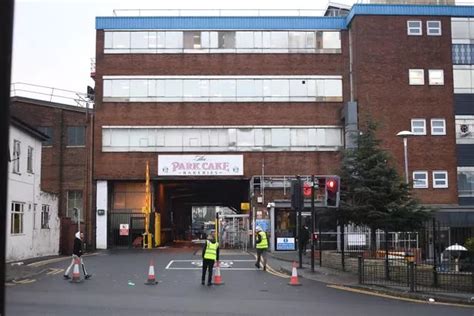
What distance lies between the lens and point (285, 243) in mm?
36188

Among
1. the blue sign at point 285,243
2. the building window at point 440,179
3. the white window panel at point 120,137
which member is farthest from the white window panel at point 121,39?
the building window at point 440,179

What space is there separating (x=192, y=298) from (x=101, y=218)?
95.7ft

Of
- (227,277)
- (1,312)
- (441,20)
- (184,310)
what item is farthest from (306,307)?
(441,20)

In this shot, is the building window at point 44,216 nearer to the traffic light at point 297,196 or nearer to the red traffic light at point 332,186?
the traffic light at point 297,196

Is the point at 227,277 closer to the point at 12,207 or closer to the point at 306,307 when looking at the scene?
the point at 306,307

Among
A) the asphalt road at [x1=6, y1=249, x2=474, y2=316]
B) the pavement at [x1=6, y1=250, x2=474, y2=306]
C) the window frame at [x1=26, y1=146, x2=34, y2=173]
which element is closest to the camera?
the asphalt road at [x1=6, y1=249, x2=474, y2=316]

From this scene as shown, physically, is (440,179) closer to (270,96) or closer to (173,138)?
(270,96)

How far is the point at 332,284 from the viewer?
60.8 ft

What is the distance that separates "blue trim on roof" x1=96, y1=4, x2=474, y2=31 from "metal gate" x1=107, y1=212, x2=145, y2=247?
44.2 feet

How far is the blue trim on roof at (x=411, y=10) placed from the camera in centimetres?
4362

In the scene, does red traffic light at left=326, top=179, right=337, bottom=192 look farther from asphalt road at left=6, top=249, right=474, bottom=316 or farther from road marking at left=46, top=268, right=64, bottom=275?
road marking at left=46, top=268, right=64, bottom=275

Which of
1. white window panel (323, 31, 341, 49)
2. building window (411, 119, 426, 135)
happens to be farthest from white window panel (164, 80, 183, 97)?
building window (411, 119, 426, 135)

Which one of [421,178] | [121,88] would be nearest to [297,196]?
[421,178]

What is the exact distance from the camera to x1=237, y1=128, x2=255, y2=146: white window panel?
144 feet
